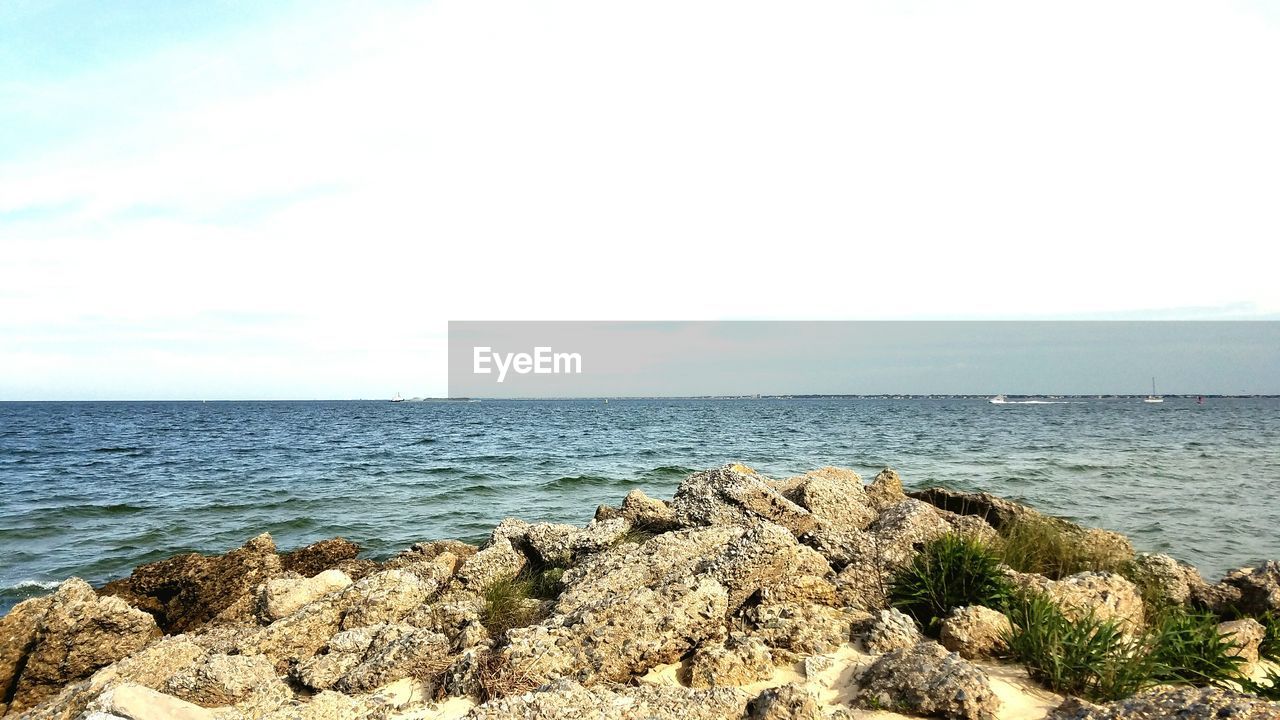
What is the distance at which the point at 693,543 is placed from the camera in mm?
7246

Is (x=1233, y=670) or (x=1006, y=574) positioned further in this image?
(x=1006, y=574)

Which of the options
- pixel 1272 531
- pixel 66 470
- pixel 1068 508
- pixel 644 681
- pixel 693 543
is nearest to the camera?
pixel 644 681

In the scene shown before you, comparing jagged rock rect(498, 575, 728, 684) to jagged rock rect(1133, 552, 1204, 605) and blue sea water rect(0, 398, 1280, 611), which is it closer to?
jagged rock rect(1133, 552, 1204, 605)

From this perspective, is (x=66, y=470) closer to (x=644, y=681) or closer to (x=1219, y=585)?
(x=644, y=681)

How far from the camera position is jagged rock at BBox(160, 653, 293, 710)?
5441 mm

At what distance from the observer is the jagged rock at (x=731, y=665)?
16.9 ft

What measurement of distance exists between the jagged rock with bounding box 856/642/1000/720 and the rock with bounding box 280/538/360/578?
8462 millimetres

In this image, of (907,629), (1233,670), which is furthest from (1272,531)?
(907,629)

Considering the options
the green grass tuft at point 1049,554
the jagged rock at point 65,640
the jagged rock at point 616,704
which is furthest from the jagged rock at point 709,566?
the jagged rock at point 65,640

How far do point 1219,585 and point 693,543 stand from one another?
228 inches

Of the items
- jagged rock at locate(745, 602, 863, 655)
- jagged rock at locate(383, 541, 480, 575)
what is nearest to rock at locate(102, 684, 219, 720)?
jagged rock at locate(745, 602, 863, 655)

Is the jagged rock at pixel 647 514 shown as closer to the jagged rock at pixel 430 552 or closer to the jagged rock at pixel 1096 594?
the jagged rock at pixel 430 552

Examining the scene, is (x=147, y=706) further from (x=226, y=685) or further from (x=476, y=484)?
(x=476, y=484)

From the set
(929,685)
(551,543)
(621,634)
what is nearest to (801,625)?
(929,685)
